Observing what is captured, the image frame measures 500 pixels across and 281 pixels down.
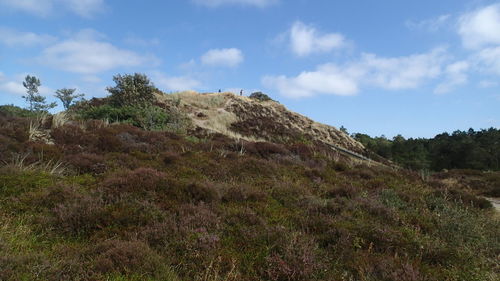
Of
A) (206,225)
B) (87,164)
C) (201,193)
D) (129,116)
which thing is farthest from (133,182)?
(129,116)

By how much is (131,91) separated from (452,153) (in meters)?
33.3

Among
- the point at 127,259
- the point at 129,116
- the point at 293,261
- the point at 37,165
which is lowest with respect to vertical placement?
the point at 127,259

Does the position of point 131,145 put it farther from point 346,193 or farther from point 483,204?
point 483,204

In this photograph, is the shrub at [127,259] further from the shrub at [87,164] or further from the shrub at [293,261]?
the shrub at [87,164]

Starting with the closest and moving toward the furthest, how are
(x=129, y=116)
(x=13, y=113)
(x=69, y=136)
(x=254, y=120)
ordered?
A: (x=69, y=136) → (x=13, y=113) → (x=129, y=116) → (x=254, y=120)

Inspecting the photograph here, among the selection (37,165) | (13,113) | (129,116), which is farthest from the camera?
(129,116)

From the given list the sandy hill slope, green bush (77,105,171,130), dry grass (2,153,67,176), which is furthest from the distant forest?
dry grass (2,153,67,176)

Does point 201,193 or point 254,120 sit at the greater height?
point 254,120

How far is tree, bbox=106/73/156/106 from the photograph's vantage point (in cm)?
2172

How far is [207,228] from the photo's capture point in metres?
4.94

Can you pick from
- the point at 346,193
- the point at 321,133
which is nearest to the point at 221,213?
the point at 346,193

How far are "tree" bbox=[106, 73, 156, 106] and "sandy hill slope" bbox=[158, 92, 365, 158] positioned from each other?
13.2ft

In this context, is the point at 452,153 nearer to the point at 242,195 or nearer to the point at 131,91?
the point at 131,91

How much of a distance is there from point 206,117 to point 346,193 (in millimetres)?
21042
